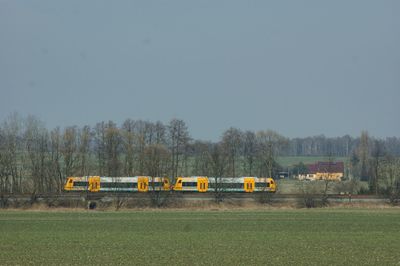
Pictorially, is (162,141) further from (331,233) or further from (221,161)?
(331,233)

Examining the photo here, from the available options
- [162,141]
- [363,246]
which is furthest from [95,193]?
[363,246]

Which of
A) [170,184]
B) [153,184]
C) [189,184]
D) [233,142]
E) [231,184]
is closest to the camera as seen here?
[153,184]

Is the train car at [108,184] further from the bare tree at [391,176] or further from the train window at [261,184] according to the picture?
the bare tree at [391,176]

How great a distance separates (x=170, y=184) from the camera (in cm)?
9994

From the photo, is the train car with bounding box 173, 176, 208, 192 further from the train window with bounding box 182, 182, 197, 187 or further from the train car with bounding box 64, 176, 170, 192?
the train car with bounding box 64, 176, 170, 192

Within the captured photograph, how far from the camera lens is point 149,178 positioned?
9588 centimetres

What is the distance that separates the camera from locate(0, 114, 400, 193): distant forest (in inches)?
3893

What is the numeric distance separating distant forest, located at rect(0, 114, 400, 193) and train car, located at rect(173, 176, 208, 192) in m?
1.86

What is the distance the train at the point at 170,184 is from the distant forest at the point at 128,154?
1645mm

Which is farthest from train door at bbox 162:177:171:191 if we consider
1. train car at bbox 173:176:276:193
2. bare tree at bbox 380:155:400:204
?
bare tree at bbox 380:155:400:204

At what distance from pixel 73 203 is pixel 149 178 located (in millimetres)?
14999

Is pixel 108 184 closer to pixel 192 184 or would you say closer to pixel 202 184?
pixel 192 184

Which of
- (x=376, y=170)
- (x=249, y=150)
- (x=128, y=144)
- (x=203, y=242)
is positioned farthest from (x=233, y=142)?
(x=203, y=242)

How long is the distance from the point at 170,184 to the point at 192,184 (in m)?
5.20
